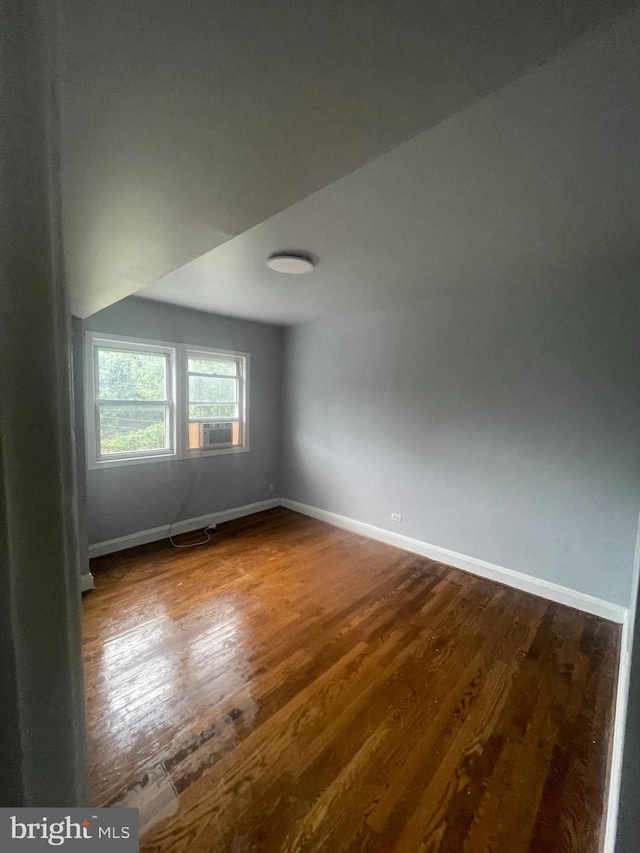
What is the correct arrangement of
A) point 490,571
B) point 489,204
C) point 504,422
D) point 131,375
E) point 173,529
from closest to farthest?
point 489,204
point 504,422
point 490,571
point 131,375
point 173,529

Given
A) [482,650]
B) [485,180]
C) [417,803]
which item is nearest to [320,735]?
[417,803]

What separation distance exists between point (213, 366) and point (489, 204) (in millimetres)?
3216

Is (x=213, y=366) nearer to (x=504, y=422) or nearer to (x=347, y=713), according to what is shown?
(x=504, y=422)

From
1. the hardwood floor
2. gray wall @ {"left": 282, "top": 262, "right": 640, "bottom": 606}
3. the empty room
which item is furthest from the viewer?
gray wall @ {"left": 282, "top": 262, "right": 640, "bottom": 606}

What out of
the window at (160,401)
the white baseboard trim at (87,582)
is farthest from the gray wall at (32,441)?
the window at (160,401)

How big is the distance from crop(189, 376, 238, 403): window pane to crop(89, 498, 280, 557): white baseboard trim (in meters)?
1.36

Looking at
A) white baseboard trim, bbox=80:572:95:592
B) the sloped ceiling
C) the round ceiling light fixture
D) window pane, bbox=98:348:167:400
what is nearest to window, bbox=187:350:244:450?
window pane, bbox=98:348:167:400

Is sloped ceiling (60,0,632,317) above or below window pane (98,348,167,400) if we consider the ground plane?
above

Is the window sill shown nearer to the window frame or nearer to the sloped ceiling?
the window frame

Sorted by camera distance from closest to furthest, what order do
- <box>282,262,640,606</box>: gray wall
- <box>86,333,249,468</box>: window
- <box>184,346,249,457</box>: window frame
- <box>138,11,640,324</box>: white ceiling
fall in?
<box>138,11,640,324</box>: white ceiling, <box>282,262,640,606</box>: gray wall, <box>86,333,249,468</box>: window, <box>184,346,249,457</box>: window frame

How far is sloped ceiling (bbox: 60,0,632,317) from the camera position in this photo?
2.02ft

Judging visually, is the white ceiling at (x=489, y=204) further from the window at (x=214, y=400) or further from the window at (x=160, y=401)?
the window at (x=214, y=400)

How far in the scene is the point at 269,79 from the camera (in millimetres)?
718

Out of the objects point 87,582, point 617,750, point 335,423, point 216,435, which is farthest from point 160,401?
point 617,750
